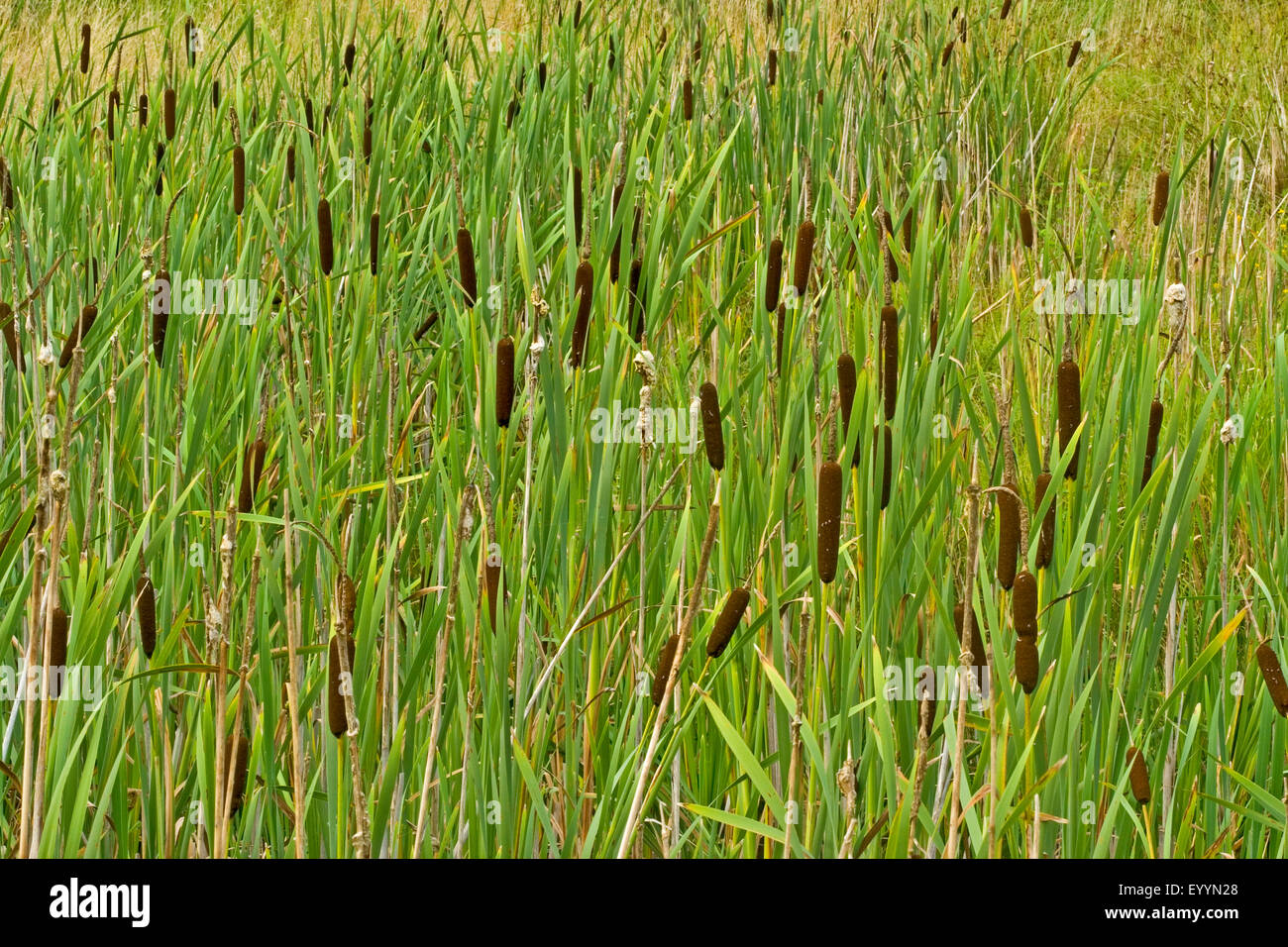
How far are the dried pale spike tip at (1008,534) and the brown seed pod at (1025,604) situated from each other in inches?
1.8

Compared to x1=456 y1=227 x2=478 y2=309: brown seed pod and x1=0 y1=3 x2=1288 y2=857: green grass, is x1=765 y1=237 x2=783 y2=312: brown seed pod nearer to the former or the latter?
x1=0 y1=3 x2=1288 y2=857: green grass

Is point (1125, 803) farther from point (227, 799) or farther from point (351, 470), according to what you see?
point (351, 470)

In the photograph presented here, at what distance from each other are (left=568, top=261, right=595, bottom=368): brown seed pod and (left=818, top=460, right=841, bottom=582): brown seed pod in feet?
1.55

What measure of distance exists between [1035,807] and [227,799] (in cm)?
67

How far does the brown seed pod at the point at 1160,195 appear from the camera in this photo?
1.84m

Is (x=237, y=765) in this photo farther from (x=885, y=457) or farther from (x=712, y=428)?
(x=885, y=457)

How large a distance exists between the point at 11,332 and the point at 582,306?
937mm

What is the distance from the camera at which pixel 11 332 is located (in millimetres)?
1857

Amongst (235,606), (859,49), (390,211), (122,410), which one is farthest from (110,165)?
(859,49)

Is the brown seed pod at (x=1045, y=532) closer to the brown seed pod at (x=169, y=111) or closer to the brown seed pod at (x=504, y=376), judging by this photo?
the brown seed pod at (x=504, y=376)

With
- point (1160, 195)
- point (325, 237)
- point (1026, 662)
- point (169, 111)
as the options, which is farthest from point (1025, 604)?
point (169, 111)

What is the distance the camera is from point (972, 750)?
1.52 metres

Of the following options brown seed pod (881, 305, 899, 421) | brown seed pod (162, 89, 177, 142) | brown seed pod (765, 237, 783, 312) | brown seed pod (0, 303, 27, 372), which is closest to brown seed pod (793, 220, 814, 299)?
brown seed pod (765, 237, 783, 312)

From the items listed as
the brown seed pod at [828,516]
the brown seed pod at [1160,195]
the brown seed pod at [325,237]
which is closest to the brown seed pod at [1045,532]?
the brown seed pod at [828,516]
